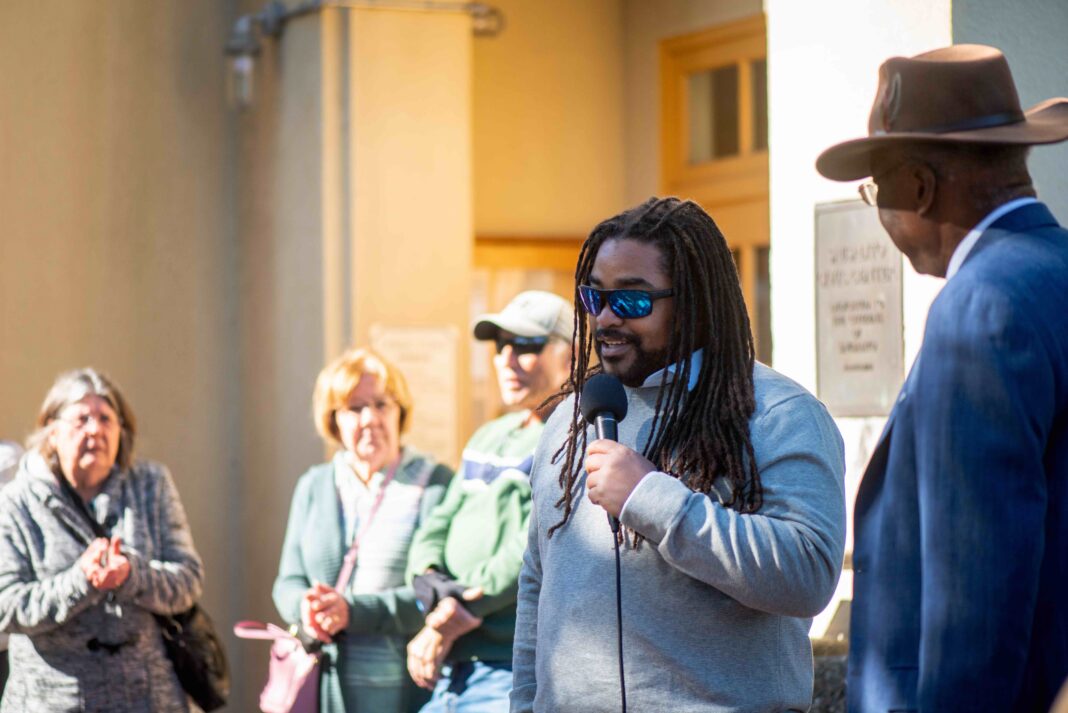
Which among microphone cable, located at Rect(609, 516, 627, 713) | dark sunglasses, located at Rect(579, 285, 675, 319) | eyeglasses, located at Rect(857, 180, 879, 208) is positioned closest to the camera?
eyeglasses, located at Rect(857, 180, 879, 208)

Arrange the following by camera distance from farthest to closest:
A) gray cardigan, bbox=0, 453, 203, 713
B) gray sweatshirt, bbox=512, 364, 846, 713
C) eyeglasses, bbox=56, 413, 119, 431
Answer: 1. eyeglasses, bbox=56, 413, 119, 431
2. gray cardigan, bbox=0, 453, 203, 713
3. gray sweatshirt, bbox=512, 364, 846, 713

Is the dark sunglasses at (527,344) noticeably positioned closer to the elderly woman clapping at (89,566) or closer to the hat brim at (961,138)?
the elderly woman clapping at (89,566)

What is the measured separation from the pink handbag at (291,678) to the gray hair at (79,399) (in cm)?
90

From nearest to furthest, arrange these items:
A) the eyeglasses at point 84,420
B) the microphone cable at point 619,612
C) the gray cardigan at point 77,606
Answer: the microphone cable at point 619,612, the gray cardigan at point 77,606, the eyeglasses at point 84,420

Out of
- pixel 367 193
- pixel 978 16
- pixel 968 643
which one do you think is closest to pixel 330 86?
pixel 367 193

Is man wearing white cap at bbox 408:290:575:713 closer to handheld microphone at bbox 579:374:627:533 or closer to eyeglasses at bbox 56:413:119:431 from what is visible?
eyeglasses at bbox 56:413:119:431

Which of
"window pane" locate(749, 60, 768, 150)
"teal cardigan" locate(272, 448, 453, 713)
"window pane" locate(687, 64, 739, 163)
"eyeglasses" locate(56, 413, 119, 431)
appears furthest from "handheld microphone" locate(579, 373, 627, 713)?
"window pane" locate(687, 64, 739, 163)

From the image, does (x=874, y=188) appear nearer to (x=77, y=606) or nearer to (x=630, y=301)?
(x=630, y=301)

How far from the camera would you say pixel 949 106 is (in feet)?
8.20

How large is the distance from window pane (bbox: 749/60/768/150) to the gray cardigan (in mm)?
4240

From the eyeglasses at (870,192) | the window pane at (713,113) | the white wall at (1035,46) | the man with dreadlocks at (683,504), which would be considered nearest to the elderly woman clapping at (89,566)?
the man with dreadlocks at (683,504)

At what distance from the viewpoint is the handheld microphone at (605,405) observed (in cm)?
300

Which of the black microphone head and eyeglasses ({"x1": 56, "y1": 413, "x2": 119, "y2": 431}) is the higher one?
the black microphone head

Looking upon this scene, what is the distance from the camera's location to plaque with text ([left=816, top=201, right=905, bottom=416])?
4.91 m
